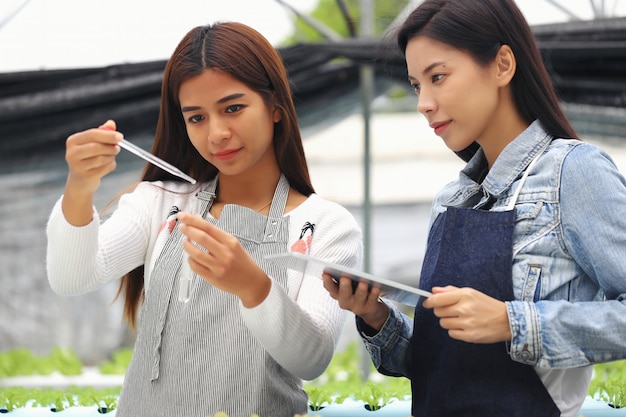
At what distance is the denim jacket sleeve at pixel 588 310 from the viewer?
3.89 feet

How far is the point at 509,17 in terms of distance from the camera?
137 centimetres

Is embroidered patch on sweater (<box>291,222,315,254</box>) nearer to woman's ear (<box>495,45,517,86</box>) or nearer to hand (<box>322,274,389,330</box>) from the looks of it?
hand (<box>322,274,389,330</box>)

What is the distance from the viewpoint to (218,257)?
1.27 metres

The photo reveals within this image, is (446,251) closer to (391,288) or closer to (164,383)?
(391,288)

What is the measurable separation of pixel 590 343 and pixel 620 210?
215 mm

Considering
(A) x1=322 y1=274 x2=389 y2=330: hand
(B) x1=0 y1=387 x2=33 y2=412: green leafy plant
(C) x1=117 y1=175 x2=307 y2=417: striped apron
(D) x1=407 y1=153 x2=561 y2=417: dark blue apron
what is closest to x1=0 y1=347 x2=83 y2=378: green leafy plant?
(B) x1=0 y1=387 x2=33 y2=412: green leafy plant

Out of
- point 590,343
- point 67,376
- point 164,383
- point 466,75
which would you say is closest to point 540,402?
point 590,343

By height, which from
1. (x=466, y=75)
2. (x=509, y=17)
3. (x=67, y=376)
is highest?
(x=509, y=17)

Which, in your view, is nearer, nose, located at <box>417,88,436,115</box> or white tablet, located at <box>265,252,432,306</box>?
white tablet, located at <box>265,252,432,306</box>

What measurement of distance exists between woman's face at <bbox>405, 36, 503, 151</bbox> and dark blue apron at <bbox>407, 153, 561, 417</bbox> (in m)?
0.15

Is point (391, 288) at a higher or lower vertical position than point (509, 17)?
lower

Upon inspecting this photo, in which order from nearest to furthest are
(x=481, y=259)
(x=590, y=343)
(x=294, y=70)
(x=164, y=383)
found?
(x=590, y=343) < (x=481, y=259) < (x=164, y=383) < (x=294, y=70)

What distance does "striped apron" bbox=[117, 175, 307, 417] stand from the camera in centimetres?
147

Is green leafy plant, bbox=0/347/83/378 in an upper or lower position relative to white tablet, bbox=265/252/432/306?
lower
